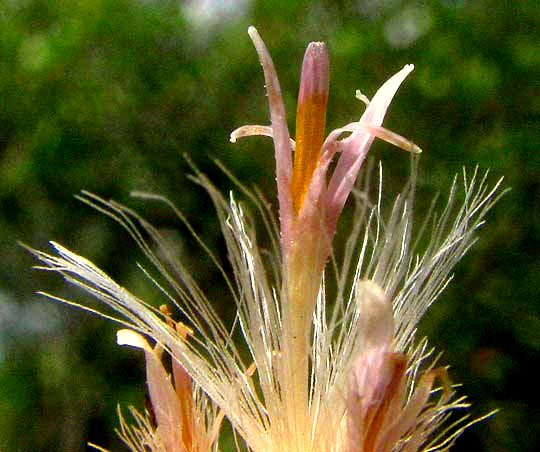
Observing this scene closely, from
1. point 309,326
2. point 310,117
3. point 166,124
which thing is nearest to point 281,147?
point 310,117

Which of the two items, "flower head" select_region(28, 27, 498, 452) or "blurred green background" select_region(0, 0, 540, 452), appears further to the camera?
"blurred green background" select_region(0, 0, 540, 452)

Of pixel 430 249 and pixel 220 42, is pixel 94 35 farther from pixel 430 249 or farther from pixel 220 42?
pixel 430 249

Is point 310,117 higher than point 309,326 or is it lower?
higher

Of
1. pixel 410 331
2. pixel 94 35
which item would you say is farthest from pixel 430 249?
pixel 94 35

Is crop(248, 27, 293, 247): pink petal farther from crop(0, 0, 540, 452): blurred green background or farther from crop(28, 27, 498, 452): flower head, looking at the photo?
crop(0, 0, 540, 452): blurred green background

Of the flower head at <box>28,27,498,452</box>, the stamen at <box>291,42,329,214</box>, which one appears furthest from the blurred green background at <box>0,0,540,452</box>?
the stamen at <box>291,42,329,214</box>

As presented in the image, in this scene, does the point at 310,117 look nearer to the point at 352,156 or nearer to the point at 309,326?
the point at 352,156

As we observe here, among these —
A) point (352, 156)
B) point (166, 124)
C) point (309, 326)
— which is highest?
point (166, 124)
